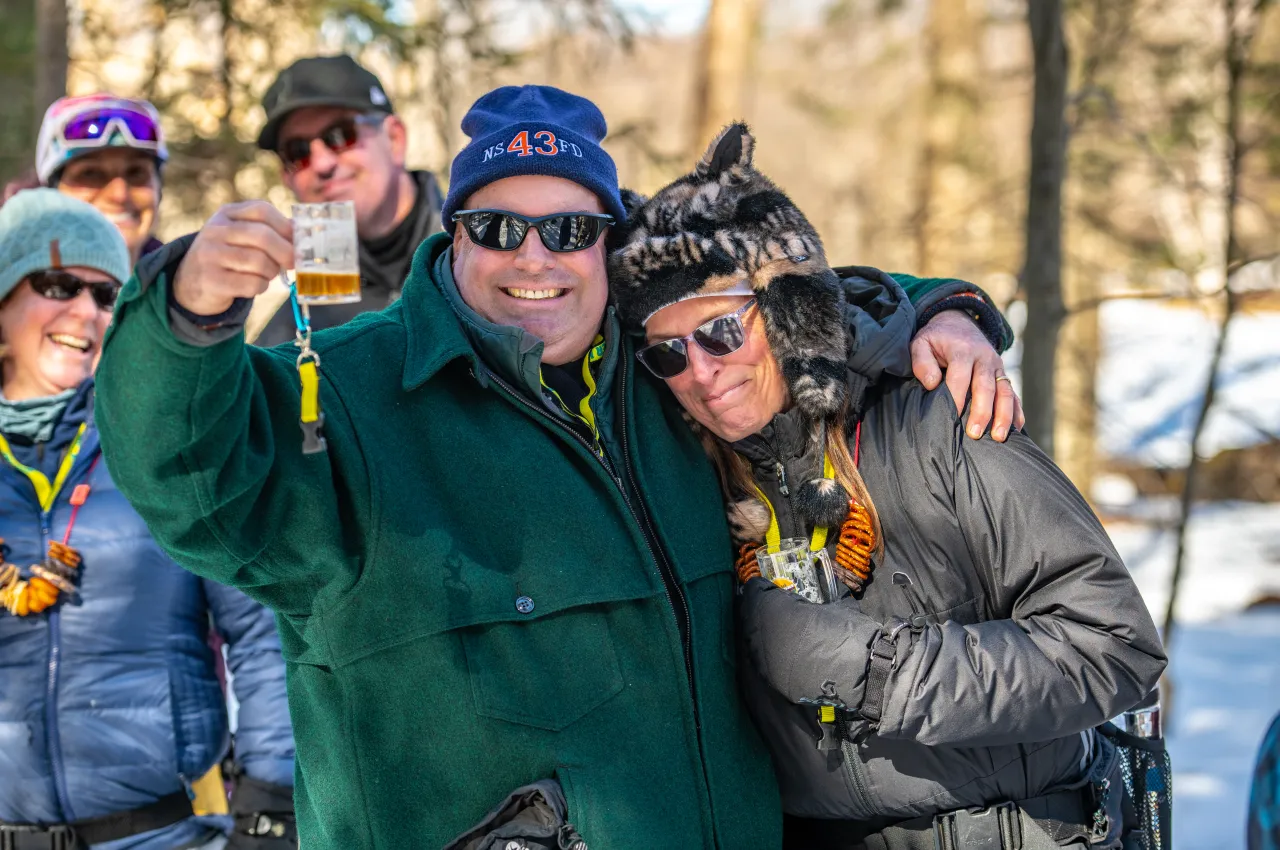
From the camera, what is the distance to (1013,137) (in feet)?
53.0

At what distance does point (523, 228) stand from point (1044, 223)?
124 inches

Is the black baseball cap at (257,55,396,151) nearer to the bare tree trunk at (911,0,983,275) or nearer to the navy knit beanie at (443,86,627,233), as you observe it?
the navy knit beanie at (443,86,627,233)

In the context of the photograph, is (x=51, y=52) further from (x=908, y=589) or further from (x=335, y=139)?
(x=908, y=589)

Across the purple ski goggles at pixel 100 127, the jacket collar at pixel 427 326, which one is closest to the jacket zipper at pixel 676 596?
the jacket collar at pixel 427 326

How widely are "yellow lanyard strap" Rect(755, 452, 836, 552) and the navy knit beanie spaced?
75 centimetres

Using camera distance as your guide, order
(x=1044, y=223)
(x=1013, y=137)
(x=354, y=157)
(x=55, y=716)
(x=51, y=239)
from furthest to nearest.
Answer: (x=1013, y=137) < (x=1044, y=223) < (x=354, y=157) < (x=51, y=239) < (x=55, y=716)

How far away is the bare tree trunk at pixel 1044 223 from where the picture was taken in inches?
191

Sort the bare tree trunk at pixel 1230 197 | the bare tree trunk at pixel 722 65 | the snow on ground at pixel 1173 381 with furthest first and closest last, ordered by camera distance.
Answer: the snow on ground at pixel 1173 381, the bare tree trunk at pixel 722 65, the bare tree trunk at pixel 1230 197

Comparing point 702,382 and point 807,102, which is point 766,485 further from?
point 807,102

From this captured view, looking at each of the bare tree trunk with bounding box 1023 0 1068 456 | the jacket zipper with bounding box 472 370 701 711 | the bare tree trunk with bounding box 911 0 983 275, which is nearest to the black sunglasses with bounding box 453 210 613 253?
the jacket zipper with bounding box 472 370 701 711

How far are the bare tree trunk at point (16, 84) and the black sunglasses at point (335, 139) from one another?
177 inches

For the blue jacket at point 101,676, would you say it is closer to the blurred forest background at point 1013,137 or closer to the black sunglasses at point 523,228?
the black sunglasses at point 523,228

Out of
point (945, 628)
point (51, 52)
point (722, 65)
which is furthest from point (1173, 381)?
point (945, 628)

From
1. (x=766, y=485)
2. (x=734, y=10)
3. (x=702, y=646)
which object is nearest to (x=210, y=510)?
(x=702, y=646)
